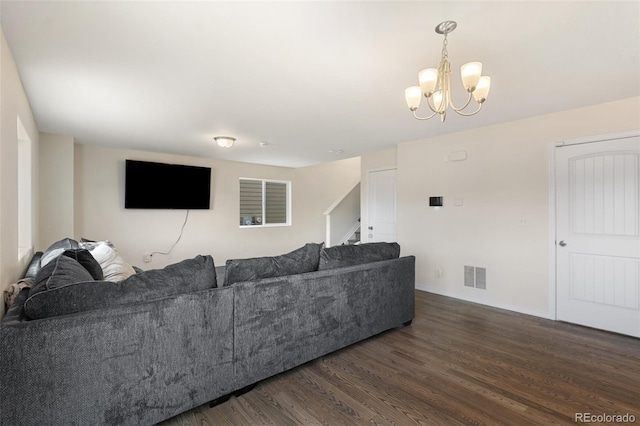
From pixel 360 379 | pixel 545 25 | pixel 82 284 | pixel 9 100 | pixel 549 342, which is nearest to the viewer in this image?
pixel 82 284

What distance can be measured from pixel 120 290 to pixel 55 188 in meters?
3.67

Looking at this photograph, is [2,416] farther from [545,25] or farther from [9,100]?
[545,25]

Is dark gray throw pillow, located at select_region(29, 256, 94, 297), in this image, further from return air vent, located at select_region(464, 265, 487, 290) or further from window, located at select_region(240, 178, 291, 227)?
window, located at select_region(240, 178, 291, 227)

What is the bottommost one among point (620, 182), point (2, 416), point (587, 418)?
point (587, 418)

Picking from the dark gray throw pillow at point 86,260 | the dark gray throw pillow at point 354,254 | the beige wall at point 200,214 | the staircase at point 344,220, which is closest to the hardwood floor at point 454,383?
the dark gray throw pillow at point 354,254

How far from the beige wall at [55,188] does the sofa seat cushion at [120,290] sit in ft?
10.4

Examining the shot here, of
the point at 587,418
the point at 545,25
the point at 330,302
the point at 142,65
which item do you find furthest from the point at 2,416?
the point at 545,25

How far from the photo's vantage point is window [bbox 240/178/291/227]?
6.77m

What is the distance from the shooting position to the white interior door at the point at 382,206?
5.22 metres

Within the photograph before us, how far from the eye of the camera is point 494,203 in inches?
152

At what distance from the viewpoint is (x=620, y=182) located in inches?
119

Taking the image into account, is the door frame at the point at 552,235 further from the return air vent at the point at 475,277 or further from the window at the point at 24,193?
the window at the point at 24,193

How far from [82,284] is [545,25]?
3000 millimetres

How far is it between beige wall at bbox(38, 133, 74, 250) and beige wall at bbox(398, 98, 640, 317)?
4.93m
